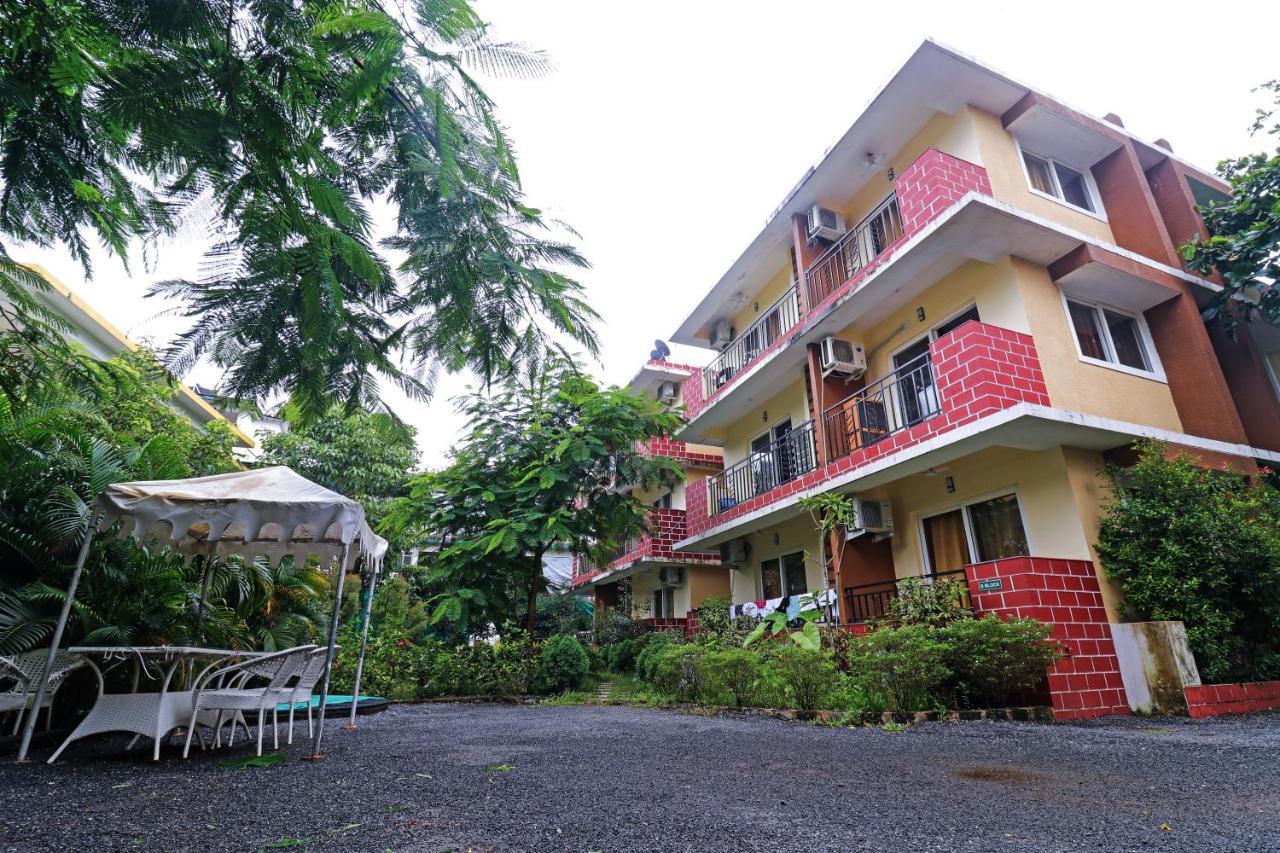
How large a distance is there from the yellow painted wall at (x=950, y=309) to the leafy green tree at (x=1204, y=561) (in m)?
2.42

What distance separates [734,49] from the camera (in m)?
4.02

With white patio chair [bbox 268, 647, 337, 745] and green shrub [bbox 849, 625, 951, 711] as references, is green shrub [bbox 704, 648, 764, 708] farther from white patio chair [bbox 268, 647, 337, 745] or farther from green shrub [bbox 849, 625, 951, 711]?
white patio chair [bbox 268, 647, 337, 745]

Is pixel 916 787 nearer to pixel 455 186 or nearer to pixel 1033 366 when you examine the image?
pixel 455 186

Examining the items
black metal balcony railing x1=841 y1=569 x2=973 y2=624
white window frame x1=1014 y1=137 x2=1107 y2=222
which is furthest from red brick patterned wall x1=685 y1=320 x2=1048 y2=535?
white window frame x1=1014 y1=137 x2=1107 y2=222

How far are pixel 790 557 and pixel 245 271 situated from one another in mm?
11529

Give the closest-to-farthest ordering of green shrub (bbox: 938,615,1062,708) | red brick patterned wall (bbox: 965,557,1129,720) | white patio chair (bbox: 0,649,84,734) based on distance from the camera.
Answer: white patio chair (bbox: 0,649,84,734) < green shrub (bbox: 938,615,1062,708) < red brick patterned wall (bbox: 965,557,1129,720)

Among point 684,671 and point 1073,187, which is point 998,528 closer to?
point 684,671

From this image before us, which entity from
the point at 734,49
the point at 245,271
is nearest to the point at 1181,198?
the point at 734,49

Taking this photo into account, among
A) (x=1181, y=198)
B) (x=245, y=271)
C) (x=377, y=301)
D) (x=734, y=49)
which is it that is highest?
(x=1181, y=198)

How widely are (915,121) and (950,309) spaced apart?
3225 millimetres

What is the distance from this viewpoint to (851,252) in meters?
11.0

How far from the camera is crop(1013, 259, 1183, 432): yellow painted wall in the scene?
7.57 m

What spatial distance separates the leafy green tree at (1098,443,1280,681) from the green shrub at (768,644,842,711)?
11.2 feet

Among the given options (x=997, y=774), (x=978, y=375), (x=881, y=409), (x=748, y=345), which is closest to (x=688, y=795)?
(x=997, y=774)
